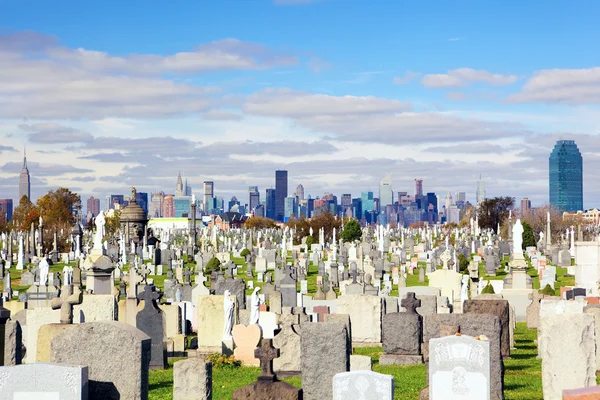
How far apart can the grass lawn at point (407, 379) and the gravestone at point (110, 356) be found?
361 cm

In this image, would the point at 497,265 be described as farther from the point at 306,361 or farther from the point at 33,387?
the point at 33,387

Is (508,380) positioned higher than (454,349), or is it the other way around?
(454,349)

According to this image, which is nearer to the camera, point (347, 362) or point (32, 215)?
point (347, 362)

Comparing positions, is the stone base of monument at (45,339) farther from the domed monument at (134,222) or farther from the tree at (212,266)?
the domed monument at (134,222)

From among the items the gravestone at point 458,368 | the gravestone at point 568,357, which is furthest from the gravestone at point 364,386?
the gravestone at point 568,357

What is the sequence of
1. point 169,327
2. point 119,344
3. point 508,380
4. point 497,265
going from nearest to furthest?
point 119,344 → point 508,380 → point 169,327 → point 497,265

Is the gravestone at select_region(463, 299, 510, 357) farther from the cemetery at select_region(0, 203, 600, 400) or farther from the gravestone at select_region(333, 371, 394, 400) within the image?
the gravestone at select_region(333, 371, 394, 400)

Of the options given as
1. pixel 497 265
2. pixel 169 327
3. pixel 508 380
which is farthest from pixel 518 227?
pixel 508 380

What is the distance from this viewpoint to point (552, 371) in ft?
43.4

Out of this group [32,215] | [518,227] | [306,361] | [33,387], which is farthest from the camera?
[32,215]

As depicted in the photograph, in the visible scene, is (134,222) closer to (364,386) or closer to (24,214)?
(24,214)

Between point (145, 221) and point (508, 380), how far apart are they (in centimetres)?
5517

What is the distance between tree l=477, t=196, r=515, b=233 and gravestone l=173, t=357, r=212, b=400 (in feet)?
298

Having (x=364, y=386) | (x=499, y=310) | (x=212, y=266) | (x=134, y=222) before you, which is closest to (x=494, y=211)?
(x=134, y=222)
